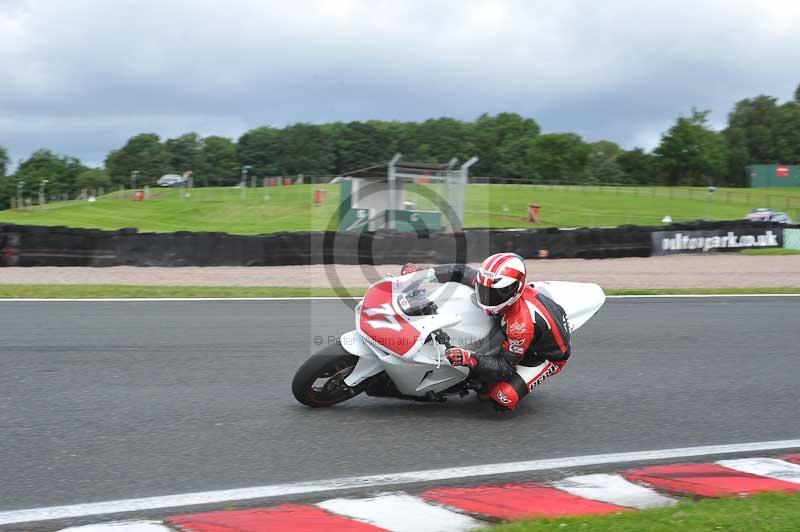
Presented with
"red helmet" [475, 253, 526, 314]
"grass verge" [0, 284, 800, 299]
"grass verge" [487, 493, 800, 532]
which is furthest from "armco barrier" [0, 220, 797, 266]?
"grass verge" [487, 493, 800, 532]

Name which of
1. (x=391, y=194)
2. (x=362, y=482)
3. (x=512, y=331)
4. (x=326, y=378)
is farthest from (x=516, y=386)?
(x=391, y=194)

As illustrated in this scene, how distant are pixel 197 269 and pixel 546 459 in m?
14.0

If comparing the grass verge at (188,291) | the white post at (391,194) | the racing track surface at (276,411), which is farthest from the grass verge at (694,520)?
the white post at (391,194)

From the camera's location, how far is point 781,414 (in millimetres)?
6348

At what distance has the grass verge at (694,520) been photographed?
149 inches

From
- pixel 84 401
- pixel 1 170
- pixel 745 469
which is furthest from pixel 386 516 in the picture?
pixel 1 170

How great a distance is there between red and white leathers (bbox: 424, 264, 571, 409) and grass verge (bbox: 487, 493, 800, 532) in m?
1.80

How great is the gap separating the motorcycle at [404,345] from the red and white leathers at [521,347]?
3.5 inches

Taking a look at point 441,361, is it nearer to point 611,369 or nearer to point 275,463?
point 275,463

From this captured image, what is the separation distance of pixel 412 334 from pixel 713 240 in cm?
2100

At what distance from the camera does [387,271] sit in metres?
18.7

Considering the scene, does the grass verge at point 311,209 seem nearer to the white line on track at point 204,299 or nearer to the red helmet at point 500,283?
the white line on track at point 204,299

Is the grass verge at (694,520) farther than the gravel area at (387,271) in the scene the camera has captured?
No

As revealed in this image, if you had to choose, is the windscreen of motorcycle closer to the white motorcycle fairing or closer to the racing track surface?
the white motorcycle fairing
